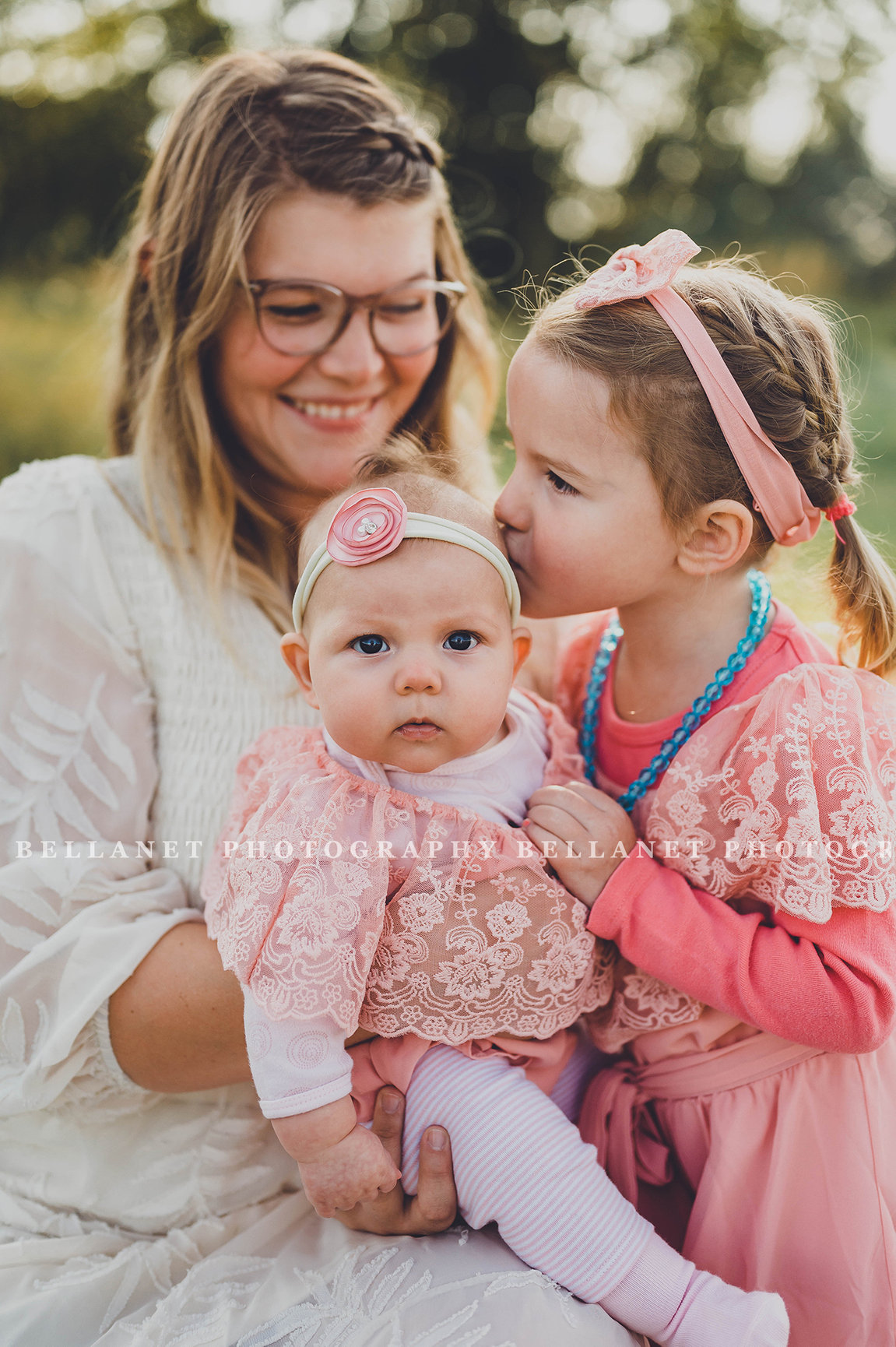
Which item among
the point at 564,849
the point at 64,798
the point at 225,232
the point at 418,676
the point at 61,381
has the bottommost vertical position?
the point at 61,381

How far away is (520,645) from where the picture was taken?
5.54 feet

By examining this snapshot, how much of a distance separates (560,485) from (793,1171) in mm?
1103

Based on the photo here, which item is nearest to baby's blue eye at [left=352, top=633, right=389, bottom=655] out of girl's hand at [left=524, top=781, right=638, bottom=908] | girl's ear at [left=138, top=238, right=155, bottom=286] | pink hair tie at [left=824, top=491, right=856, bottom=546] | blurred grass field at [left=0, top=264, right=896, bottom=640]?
girl's hand at [left=524, top=781, right=638, bottom=908]

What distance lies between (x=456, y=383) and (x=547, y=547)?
0.99 metres

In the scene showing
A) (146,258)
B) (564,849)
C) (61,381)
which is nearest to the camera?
(564,849)

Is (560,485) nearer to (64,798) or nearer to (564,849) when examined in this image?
(564,849)

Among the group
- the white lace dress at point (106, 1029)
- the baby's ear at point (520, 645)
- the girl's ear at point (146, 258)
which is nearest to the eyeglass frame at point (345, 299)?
the girl's ear at point (146, 258)

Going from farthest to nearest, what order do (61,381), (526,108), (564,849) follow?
(526,108), (61,381), (564,849)

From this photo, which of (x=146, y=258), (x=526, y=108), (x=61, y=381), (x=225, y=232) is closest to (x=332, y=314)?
(x=225, y=232)

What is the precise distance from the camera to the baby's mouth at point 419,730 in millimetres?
1523

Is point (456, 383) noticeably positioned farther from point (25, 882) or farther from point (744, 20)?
point (744, 20)

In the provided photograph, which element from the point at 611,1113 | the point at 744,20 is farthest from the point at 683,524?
the point at 744,20

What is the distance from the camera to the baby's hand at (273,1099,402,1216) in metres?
1.45

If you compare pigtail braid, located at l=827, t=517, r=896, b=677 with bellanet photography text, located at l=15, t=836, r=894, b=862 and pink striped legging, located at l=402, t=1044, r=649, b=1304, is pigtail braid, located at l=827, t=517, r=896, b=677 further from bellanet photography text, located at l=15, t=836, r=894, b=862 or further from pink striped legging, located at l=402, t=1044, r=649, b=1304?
pink striped legging, located at l=402, t=1044, r=649, b=1304
